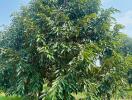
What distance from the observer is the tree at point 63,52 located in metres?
16.7

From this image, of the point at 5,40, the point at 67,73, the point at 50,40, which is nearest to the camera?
the point at 67,73

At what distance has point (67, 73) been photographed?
16.8 m

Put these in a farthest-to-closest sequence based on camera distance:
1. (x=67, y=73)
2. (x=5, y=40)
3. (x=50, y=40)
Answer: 1. (x=5, y=40)
2. (x=50, y=40)
3. (x=67, y=73)

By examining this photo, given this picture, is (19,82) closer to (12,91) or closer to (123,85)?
(12,91)

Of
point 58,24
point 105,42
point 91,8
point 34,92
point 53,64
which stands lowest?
point 34,92

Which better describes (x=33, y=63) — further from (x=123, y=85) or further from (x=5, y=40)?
(x=123, y=85)

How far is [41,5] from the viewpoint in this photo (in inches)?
728

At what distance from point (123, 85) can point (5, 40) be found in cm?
919

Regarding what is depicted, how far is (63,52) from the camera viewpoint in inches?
678

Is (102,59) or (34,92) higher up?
(102,59)

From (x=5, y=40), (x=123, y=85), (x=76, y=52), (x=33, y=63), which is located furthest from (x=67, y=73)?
(x=5, y=40)

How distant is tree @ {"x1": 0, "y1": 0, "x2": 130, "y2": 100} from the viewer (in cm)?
1667

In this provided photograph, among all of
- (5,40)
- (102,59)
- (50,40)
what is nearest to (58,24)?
(50,40)

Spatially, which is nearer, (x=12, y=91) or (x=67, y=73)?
(x=67, y=73)
